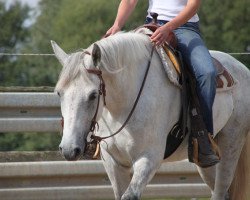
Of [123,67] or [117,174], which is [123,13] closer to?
[123,67]

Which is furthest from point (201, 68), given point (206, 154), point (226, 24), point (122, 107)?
point (226, 24)

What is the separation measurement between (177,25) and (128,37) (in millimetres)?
455

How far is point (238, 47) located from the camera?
57562 mm

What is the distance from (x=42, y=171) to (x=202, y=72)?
2512 millimetres

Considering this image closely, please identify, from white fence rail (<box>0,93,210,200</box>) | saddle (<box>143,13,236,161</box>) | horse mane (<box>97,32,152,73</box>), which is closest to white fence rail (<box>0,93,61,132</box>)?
white fence rail (<box>0,93,210,200</box>)

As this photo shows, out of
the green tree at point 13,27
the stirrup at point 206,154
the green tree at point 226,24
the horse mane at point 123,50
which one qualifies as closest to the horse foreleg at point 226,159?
the stirrup at point 206,154

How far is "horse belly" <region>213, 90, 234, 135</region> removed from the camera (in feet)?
27.5

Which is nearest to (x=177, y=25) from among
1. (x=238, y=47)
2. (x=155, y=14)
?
(x=155, y=14)

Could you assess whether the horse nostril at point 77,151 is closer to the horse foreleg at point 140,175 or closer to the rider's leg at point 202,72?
the horse foreleg at point 140,175

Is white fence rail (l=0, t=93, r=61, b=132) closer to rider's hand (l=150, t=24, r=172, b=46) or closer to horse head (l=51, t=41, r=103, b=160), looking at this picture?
rider's hand (l=150, t=24, r=172, b=46)

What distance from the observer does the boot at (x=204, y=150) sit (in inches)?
313

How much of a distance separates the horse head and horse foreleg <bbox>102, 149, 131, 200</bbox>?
2.40 feet

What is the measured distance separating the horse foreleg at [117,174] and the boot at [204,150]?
58 centimetres

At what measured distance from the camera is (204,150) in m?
7.99
